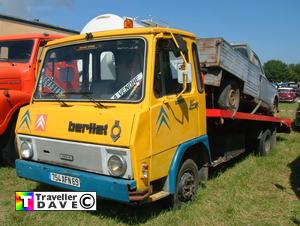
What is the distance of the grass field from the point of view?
508 cm

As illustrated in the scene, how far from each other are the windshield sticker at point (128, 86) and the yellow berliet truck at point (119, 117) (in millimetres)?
13

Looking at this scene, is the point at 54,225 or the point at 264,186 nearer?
the point at 54,225

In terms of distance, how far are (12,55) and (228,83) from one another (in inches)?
168

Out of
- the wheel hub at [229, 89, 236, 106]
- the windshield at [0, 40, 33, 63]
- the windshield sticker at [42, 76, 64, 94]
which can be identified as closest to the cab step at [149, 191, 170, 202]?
the windshield sticker at [42, 76, 64, 94]

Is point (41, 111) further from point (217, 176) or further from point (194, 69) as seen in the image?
point (217, 176)

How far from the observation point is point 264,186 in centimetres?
684

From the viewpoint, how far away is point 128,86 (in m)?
4.64

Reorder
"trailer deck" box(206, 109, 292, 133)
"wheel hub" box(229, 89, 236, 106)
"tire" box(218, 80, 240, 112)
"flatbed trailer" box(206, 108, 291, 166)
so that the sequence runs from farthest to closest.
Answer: "wheel hub" box(229, 89, 236, 106) → "tire" box(218, 80, 240, 112) → "flatbed trailer" box(206, 108, 291, 166) → "trailer deck" box(206, 109, 292, 133)

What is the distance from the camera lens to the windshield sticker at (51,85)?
17.2 feet

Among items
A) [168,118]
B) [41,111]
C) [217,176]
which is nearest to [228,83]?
[217,176]

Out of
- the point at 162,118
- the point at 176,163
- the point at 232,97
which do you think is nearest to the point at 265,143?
the point at 232,97

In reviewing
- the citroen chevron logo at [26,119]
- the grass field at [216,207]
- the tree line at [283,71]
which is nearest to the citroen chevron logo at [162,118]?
the grass field at [216,207]

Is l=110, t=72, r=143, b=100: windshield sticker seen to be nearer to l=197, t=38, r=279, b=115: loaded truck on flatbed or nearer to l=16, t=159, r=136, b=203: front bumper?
l=16, t=159, r=136, b=203: front bumper

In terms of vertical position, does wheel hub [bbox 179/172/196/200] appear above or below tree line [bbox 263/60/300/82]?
below
